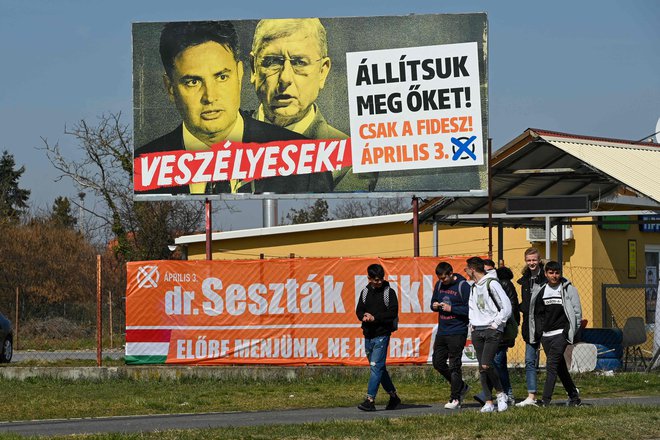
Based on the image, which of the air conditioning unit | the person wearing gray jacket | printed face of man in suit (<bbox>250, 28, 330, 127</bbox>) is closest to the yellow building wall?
the air conditioning unit

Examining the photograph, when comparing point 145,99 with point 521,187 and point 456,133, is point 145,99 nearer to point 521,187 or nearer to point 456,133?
point 456,133

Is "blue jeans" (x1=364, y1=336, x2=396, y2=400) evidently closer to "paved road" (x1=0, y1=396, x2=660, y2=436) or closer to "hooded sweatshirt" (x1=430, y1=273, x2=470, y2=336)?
"paved road" (x1=0, y1=396, x2=660, y2=436)

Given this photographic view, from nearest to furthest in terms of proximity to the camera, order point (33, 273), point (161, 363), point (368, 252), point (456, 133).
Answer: point (161, 363), point (456, 133), point (368, 252), point (33, 273)

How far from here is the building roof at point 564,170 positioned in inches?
772

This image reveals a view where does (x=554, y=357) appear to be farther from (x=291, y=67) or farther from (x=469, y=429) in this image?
(x=291, y=67)

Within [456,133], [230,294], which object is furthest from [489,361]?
[456,133]

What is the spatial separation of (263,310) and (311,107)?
4113mm

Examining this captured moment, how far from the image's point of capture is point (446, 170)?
20.5 m

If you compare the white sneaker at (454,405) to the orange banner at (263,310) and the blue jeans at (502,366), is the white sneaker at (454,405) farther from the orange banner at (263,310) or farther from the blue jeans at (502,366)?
the orange banner at (263,310)

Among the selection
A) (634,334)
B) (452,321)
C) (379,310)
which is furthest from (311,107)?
(452,321)

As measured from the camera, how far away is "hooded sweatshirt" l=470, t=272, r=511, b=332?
13195 millimetres

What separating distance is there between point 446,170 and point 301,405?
6825 mm

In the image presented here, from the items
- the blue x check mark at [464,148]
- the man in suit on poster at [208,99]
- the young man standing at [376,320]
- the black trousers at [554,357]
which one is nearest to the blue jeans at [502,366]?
the black trousers at [554,357]

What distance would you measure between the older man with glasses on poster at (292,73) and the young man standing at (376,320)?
7.11 meters
